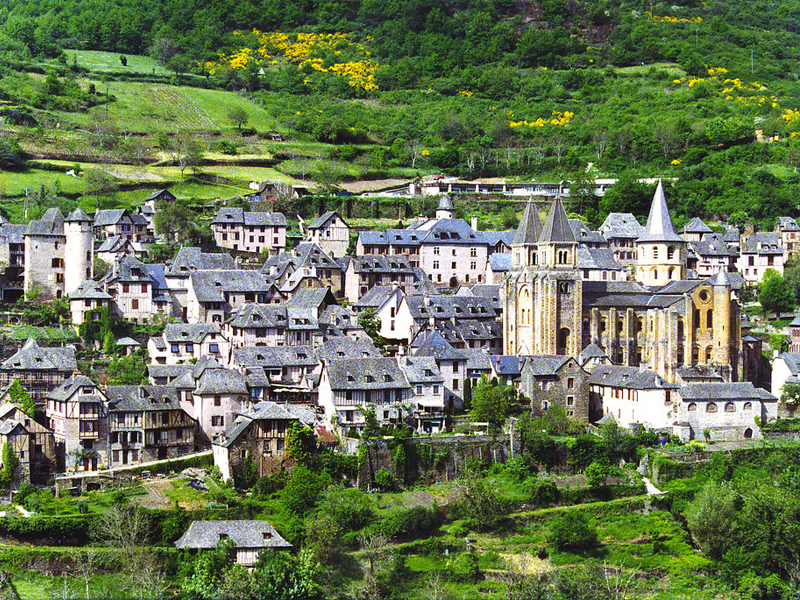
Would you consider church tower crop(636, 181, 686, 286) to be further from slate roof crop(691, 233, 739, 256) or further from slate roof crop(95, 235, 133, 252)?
slate roof crop(95, 235, 133, 252)

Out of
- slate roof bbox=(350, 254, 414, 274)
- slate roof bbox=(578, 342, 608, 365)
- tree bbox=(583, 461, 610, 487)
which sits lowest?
tree bbox=(583, 461, 610, 487)

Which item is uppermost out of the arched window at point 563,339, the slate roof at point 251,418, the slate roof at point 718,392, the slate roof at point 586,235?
the slate roof at point 586,235

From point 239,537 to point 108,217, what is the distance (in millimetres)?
52889

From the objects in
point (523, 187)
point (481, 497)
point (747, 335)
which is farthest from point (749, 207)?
point (481, 497)

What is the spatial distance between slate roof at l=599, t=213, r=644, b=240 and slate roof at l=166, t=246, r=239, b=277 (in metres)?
36.8

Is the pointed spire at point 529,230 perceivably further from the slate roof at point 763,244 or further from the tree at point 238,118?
the tree at point 238,118

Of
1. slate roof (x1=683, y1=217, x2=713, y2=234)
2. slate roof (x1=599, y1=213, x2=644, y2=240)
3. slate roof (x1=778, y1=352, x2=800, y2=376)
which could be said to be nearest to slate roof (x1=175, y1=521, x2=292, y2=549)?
slate roof (x1=778, y1=352, x2=800, y2=376)

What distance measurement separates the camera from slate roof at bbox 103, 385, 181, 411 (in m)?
74.6

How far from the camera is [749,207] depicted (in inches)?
5089

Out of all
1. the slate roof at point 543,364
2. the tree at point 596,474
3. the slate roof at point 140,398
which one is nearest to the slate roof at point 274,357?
the slate roof at point 140,398

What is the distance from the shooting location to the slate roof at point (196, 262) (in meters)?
99.3

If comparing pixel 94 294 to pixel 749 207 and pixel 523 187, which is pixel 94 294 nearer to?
pixel 523 187

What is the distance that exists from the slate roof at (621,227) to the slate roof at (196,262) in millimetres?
36836

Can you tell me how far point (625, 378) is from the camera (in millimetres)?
85000
